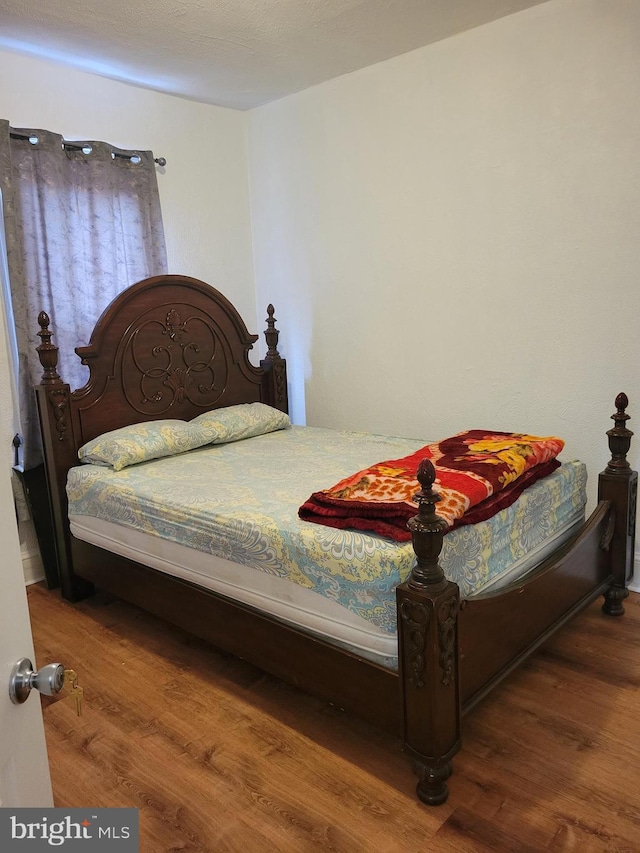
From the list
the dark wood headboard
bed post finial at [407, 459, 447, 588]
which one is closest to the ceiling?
the dark wood headboard

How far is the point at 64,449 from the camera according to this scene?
297cm

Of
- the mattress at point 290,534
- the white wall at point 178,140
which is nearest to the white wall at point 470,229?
the white wall at point 178,140

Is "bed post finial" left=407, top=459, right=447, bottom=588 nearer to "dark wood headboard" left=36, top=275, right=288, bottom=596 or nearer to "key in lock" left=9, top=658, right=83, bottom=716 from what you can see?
"key in lock" left=9, top=658, right=83, bottom=716

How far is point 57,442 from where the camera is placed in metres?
2.94

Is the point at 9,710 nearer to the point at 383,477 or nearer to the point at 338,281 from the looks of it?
the point at 383,477

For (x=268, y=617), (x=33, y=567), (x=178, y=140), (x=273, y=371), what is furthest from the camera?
(x=273, y=371)

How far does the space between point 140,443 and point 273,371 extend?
1.13 m

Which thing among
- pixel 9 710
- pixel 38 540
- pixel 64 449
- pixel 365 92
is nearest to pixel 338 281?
pixel 365 92

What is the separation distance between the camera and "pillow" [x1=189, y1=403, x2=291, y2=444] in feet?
10.8

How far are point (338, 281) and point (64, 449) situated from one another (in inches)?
70.0

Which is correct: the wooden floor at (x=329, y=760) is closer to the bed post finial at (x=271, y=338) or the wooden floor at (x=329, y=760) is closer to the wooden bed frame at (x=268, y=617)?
the wooden bed frame at (x=268, y=617)

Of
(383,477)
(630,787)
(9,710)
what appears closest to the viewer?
(9,710)

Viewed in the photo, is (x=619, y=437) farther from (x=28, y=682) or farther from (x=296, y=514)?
(x=28, y=682)

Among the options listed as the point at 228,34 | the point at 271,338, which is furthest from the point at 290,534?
the point at 228,34
